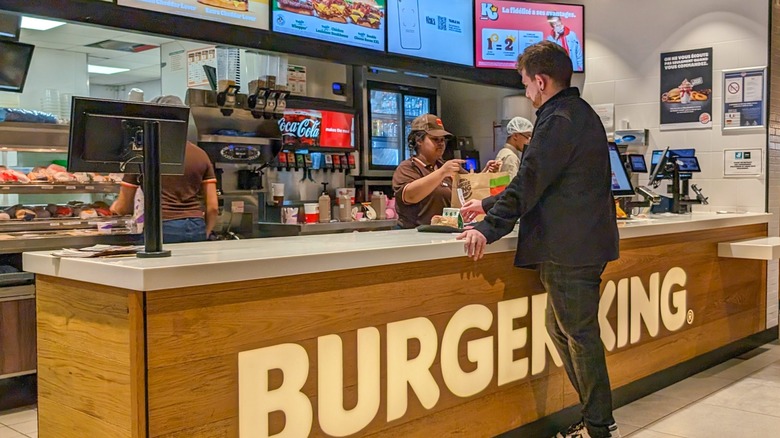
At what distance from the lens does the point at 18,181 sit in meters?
4.45

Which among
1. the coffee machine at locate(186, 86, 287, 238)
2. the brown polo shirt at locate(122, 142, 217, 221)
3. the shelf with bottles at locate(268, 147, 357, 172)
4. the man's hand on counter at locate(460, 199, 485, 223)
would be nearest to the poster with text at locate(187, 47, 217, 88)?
the coffee machine at locate(186, 86, 287, 238)

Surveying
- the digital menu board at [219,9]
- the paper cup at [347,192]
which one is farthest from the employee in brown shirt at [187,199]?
the paper cup at [347,192]

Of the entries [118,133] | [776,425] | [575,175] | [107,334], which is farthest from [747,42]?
[107,334]

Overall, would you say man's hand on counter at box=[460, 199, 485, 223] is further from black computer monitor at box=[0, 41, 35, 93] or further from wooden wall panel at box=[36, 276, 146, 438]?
black computer monitor at box=[0, 41, 35, 93]

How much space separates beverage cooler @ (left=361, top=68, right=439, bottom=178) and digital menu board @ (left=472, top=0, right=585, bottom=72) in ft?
2.20

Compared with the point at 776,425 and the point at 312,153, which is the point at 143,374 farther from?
the point at 312,153

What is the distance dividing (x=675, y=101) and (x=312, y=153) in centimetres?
326

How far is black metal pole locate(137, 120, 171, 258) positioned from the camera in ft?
7.70

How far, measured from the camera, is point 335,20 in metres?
5.30

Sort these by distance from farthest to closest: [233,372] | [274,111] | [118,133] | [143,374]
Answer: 1. [274,111]
2. [118,133]
3. [233,372]
4. [143,374]

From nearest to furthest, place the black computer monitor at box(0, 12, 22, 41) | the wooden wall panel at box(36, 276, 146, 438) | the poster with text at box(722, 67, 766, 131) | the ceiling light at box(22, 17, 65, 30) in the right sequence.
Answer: the wooden wall panel at box(36, 276, 146, 438), the black computer monitor at box(0, 12, 22, 41), the poster with text at box(722, 67, 766, 131), the ceiling light at box(22, 17, 65, 30)

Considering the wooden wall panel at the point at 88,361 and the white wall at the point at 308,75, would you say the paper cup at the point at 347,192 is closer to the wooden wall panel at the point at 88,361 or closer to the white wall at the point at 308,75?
the white wall at the point at 308,75

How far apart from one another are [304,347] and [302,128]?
372 cm

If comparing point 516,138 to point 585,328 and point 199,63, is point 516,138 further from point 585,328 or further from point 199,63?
point 199,63
